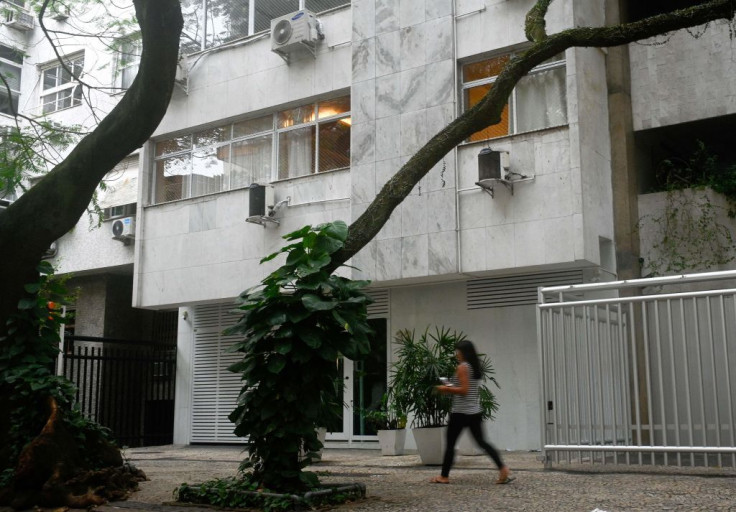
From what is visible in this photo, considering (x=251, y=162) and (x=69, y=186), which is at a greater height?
(x=251, y=162)

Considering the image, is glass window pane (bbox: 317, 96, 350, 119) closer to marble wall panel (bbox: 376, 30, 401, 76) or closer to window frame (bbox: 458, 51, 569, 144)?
marble wall panel (bbox: 376, 30, 401, 76)

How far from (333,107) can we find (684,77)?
23.1 ft

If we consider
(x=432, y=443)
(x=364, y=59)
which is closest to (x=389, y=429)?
(x=432, y=443)

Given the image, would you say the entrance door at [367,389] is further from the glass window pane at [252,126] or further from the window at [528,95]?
the glass window pane at [252,126]

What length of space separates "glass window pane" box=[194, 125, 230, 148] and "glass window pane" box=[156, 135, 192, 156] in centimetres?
25

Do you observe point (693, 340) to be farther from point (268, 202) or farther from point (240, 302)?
point (268, 202)

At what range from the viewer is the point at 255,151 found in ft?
64.6

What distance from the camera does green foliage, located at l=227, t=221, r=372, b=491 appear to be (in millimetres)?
8156

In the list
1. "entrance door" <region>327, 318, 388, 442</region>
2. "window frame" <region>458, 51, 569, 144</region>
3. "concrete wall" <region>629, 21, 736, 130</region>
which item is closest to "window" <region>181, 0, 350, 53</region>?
"window frame" <region>458, 51, 569, 144</region>

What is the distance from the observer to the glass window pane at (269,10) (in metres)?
19.6

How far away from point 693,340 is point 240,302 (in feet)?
16.2

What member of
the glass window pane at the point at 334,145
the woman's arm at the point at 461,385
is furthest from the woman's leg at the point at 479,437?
the glass window pane at the point at 334,145

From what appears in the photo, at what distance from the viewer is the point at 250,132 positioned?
65.1 ft

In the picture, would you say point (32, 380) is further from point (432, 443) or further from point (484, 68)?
point (484, 68)
